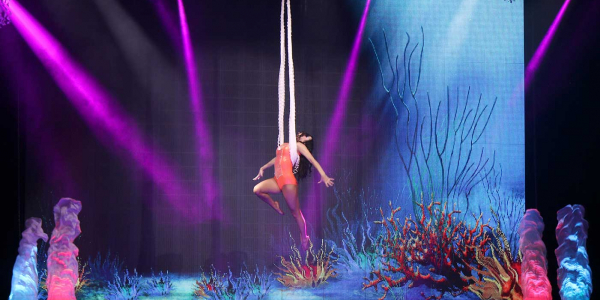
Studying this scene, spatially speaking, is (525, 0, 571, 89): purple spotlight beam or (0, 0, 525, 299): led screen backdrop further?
(525, 0, 571, 89): purple spotlight beam

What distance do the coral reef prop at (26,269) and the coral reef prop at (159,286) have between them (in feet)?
3.50

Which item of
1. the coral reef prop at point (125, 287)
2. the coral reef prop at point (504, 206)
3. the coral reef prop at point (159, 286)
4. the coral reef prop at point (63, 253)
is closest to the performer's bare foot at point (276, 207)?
the coral reef prop at point (159, 286)

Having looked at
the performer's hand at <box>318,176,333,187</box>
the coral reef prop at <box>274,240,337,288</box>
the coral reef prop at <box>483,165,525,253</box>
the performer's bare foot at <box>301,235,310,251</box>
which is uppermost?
the performer's hand at <box>318,176,333,187</box>

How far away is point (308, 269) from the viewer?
6422 mm

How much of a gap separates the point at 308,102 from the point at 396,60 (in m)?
1.06

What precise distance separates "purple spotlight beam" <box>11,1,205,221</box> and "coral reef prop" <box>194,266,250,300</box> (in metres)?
0.62

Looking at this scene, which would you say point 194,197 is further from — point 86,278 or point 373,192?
point 373,192

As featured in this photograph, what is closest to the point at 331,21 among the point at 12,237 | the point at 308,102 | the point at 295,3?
the point at 295,3

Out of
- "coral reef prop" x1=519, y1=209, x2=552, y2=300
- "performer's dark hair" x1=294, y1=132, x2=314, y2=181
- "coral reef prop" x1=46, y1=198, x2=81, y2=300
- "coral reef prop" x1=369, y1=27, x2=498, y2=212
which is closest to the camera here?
"coral reef prop" x1=46, y1=198, x2=81, y2=300

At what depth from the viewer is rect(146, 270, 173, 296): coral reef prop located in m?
6.33

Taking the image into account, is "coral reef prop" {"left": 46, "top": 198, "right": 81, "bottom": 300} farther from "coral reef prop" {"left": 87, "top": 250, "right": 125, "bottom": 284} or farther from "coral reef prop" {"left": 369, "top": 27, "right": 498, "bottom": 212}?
"coral reef prop" {"left": 369, "top": 27, "right": 498, "bottom": 212}

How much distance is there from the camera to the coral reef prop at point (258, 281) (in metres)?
6.39

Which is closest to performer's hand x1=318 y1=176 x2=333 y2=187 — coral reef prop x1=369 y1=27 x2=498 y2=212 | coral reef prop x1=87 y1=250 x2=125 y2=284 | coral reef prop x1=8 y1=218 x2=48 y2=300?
coral reef prop x1=369 y1=27 x2=498 y2=212

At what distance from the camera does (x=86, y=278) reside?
6352 mm
